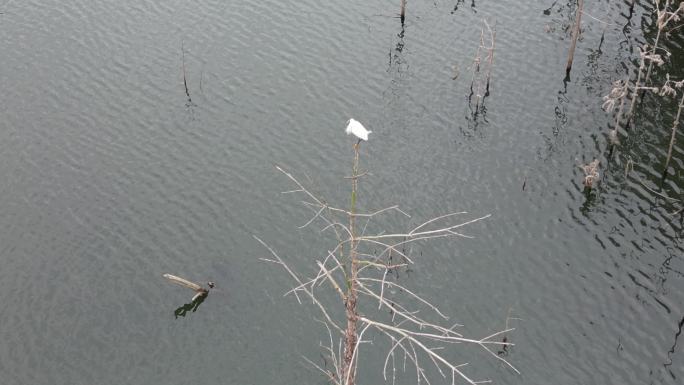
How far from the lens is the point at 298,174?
37125 mm

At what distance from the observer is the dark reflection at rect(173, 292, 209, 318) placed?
30469 mm

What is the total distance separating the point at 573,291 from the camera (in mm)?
31078

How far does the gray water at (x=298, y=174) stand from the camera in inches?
1152

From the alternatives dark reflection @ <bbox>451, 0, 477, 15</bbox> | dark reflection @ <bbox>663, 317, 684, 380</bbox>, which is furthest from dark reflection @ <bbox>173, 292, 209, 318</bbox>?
dark reflection @ <bbox>451, 0, 477, 15</bbox>

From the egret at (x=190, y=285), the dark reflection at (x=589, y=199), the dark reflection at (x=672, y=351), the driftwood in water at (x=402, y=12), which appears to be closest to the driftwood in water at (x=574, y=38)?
the dark reflection at (x=589, y=199)

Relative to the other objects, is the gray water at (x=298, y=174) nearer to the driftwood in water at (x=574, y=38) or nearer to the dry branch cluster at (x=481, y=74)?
the dry branch cluster at (x=481, y=74)

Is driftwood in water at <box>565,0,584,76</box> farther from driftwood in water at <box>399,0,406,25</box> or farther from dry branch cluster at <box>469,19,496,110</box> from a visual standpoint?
driftwood in water at <box>399,0,406,25</box>

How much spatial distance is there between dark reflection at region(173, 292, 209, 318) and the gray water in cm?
30

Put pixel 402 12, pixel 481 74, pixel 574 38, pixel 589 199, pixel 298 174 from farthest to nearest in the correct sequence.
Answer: pixel 402 12
pixel 481 74
pixel 574 38
pixel 298 174
pixel 589 199

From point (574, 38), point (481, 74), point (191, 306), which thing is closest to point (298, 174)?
point (191, 306)

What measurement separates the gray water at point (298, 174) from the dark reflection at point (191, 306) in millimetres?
298

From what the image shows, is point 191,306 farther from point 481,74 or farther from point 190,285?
point 481,74

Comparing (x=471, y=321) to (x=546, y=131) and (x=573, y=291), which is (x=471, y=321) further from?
(x=546, y=131)

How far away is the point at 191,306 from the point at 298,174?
9053 mm
